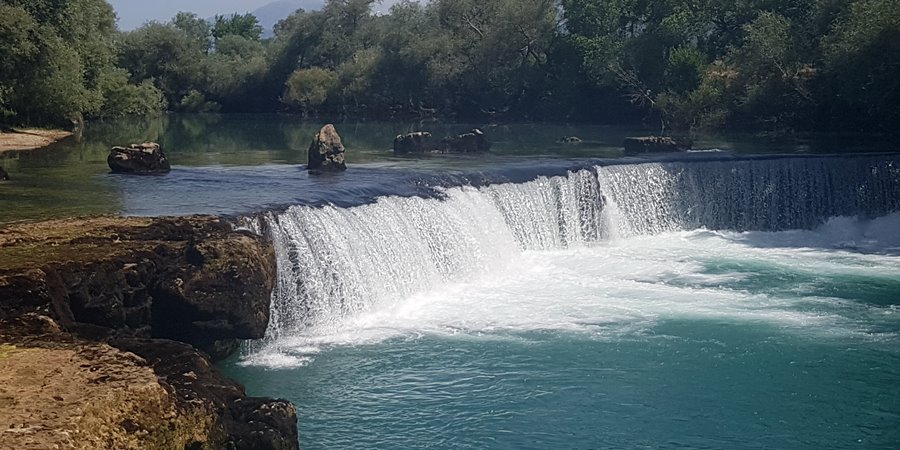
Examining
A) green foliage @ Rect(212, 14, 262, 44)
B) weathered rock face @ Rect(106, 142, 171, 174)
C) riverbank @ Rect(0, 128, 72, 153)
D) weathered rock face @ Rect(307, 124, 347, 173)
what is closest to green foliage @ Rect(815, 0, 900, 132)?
weathered rock face @ Rect(307, 124, 347, 173)

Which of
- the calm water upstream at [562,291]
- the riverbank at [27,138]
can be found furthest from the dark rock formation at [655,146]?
the riverbank at [27,138]

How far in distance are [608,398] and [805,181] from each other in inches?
567

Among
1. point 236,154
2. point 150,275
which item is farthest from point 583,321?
point 236,154

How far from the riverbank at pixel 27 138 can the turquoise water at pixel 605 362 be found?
16.7 metres

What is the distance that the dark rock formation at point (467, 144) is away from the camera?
29.3 metres

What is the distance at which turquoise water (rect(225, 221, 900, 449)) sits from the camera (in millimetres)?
10352

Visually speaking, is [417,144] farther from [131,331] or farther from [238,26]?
[238,26]

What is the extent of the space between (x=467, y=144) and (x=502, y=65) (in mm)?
24150

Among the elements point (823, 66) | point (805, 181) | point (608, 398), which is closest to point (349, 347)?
point (608, 398)

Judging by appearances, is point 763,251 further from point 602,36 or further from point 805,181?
point 602,36

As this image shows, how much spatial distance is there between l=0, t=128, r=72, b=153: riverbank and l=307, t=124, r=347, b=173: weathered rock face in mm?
9731

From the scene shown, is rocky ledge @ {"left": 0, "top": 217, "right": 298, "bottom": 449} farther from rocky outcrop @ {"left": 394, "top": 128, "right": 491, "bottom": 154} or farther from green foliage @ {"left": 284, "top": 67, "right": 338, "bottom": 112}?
green foliage @ {"left": 284, "top": 67, "right": 338, "bottom": 112}

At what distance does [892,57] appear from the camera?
28.4m

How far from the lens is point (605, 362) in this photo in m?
12.6
